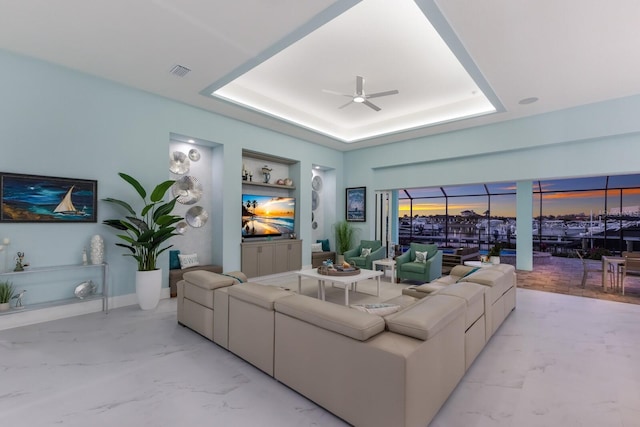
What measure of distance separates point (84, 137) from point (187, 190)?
1.86 m

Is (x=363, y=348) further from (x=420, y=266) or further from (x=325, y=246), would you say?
(x=325, y=246)

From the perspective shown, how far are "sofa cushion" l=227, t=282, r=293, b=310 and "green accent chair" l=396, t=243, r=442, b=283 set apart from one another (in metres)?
3.88

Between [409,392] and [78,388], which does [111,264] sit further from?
[409,392]

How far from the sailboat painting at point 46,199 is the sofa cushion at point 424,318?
4.44 meters

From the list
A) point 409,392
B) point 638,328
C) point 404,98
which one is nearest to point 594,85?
point 404,98

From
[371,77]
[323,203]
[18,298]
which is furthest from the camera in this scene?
[323,203]

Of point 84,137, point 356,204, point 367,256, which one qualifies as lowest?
point 367,256

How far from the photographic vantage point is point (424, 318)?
1891 mm

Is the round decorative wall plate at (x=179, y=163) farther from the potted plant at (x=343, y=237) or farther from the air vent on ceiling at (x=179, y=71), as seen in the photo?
the potted plant at (x=343, y=237)

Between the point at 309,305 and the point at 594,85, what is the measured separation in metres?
5.28

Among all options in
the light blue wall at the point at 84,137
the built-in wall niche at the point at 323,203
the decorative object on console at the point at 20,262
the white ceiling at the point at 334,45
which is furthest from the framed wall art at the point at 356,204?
the decorative object on console at the point at 20,262

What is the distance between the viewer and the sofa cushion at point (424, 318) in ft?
5.98

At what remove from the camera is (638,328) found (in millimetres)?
3713

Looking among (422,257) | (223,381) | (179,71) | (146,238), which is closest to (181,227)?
(146,238)
